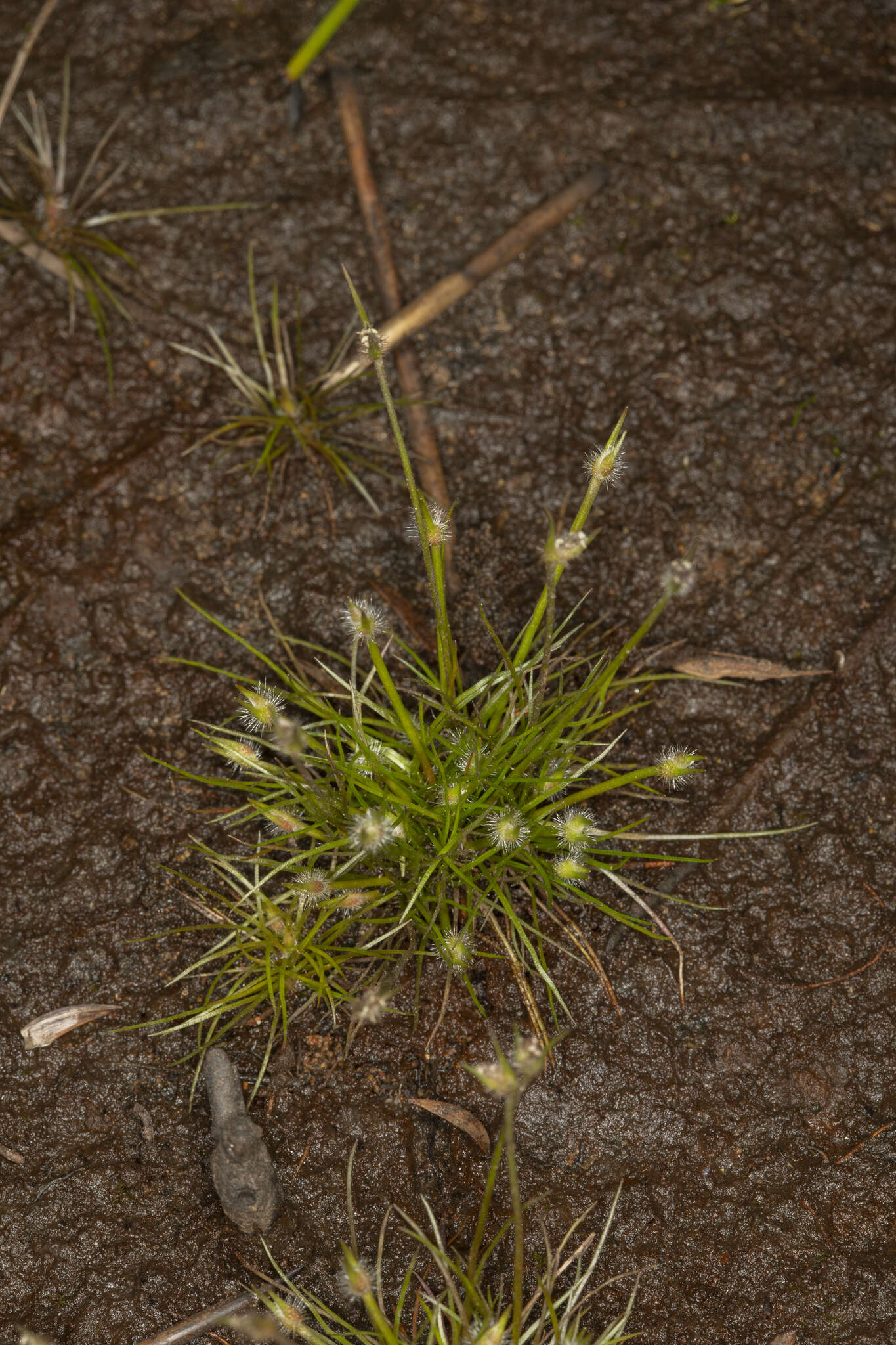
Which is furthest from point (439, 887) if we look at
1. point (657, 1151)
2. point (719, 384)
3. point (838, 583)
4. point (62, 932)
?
point (719, 384)

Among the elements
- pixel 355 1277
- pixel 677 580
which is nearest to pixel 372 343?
pixel 677 580

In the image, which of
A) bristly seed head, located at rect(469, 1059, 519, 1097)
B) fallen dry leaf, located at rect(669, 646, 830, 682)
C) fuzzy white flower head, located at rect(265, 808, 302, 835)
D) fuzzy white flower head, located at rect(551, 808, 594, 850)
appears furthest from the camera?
fallen dry leaf, located at rect(669, 646, 830, 682)

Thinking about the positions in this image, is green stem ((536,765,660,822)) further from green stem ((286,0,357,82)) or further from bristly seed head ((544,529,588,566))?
green stem ((286,0,357,82))

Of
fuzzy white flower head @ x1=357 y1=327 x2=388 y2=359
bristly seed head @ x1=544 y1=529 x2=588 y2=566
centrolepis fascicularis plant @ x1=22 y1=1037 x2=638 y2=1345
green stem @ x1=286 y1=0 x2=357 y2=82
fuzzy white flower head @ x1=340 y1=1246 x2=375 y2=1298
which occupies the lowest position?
centrolepis fascicularis plant @ x1=22 y1=1037 x2=638 y2=1345

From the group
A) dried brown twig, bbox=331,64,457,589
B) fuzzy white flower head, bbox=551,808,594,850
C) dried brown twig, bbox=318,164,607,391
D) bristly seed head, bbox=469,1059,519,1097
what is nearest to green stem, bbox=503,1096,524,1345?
bristly seed head, bbox=469,1059,519,1097

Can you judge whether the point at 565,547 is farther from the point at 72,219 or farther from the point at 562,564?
the point at 72,219

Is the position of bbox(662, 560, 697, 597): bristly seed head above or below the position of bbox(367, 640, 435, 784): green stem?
above

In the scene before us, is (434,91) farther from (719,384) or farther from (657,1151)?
(657,1151)
